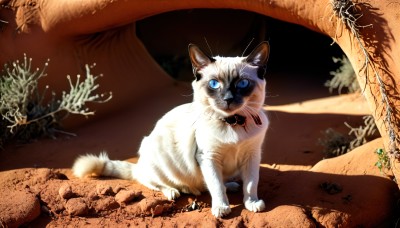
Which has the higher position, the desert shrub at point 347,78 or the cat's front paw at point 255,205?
the desert shrub at point 347,78

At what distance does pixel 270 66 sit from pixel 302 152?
10.7ft

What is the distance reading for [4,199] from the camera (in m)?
3.87

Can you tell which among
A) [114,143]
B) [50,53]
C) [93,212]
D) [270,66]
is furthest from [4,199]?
[270,66]

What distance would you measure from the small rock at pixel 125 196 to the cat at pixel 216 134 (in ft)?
0.76

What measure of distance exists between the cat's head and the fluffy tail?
1126 mm

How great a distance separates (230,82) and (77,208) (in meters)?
1.51

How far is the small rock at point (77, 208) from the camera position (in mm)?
3818

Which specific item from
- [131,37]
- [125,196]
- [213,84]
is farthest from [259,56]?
[131,37]

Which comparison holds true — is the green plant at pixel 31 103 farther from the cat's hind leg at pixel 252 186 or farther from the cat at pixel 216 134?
the cat's hind leg at pixel 252 186

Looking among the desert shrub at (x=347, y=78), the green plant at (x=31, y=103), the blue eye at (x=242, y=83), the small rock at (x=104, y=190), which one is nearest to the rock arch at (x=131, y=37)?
the green plant at (x=31, y=103)

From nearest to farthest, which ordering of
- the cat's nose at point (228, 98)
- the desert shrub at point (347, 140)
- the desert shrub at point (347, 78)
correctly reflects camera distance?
1. the cat's nose at point (228, 98)
2. the desert shrub at point (347, 140)
3. the desert shrub at point (347, 78)

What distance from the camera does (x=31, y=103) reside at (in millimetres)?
5293

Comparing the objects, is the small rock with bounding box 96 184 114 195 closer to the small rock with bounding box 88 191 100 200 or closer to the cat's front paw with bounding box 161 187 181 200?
the small rock with bounding box 88 191 100 200

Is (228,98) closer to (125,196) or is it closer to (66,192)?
(125,196)
